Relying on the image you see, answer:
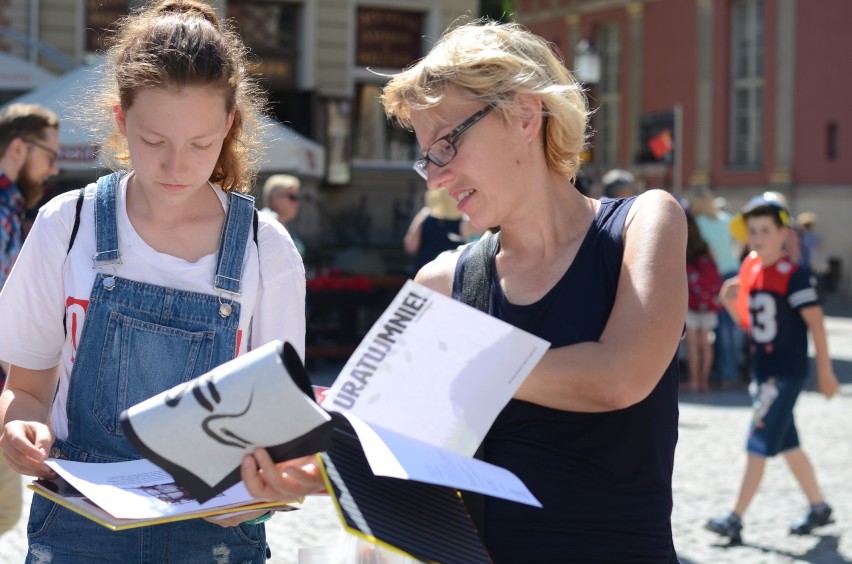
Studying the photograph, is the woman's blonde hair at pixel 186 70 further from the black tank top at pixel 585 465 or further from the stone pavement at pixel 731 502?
the stone pavement at pixel 731 502

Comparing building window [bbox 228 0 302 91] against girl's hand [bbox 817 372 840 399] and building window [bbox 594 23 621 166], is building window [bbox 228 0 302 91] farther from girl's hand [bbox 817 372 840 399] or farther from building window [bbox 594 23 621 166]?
girl's hand [bbox 817 372 840 399]

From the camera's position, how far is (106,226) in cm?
237

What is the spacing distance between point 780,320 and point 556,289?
465cm

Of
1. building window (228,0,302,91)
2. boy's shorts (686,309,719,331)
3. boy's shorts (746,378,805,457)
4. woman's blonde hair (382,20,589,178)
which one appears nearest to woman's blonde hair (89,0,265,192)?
woman's blonde hair (382,20,589,178)

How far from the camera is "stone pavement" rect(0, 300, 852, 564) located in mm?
6082

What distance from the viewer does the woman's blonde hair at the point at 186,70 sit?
89.5 inches

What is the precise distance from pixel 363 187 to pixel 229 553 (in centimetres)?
2031

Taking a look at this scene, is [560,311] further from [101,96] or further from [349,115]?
[349,115]

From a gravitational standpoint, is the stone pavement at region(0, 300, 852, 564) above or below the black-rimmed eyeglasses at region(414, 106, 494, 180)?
below

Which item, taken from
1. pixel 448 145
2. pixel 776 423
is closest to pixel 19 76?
pixel 776 423

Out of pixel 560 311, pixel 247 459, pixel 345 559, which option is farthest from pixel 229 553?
pixel 560 311

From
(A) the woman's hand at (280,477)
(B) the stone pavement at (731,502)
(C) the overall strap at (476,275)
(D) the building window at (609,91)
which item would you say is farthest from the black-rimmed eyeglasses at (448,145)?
(D) the building window at (609,91)

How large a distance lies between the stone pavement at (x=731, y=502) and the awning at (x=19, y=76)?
938cm

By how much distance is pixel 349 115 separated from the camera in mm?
21344
